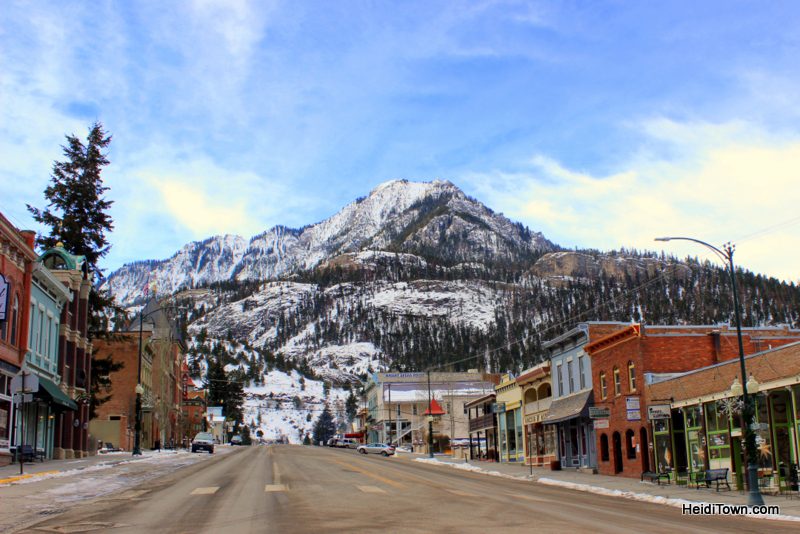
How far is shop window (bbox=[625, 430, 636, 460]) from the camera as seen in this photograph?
39750 mm

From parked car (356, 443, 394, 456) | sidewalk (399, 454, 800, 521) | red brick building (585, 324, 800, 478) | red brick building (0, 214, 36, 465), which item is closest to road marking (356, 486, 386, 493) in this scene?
sidewalk (399, 454, 800, 521)

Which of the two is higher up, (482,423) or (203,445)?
(482,423)

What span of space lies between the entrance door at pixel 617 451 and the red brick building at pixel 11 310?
96.2ft

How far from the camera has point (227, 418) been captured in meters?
154

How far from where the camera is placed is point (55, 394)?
131ft

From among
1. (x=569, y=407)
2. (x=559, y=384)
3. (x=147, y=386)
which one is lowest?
(x=569, y=407)

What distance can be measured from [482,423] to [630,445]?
3131cm

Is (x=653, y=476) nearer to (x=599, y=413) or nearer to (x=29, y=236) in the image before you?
(x=599, y=413)

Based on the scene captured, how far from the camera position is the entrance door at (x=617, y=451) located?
41531mm

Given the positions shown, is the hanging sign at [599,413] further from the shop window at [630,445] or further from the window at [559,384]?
the window at [559,384]

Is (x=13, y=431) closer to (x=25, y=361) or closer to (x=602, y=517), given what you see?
(x=25, y=361)

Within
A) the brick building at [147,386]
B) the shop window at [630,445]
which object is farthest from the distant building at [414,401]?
the shop window at [630,445]

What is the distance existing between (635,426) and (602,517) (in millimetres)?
21778

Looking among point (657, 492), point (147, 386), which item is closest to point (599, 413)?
point (657, 492)
